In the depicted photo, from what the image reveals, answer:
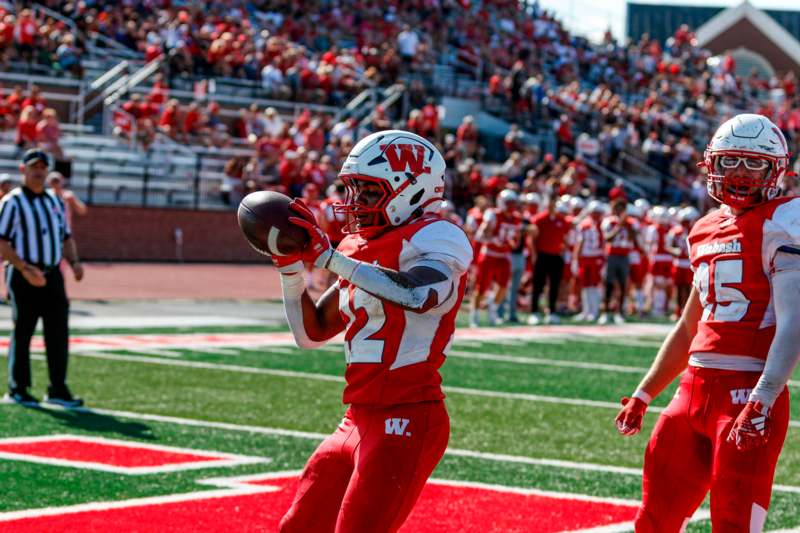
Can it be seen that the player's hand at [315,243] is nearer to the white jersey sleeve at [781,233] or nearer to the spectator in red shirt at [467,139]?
the white jersey sleeve at [781,233]

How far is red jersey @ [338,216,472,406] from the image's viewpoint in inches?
165

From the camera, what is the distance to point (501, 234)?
18.0 meters

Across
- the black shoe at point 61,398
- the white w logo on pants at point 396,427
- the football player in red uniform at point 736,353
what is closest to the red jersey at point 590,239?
the black shoe at point 61,398

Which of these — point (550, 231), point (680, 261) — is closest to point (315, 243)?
point (550, 231)

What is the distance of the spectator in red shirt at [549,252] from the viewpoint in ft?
60.6

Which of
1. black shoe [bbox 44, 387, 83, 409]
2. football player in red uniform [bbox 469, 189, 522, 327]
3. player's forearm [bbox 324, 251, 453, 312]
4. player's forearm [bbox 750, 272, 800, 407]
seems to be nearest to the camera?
player's forearm [bbox 324, 251, 453, 312]

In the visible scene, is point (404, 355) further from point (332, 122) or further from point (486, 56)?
point (486, 56)

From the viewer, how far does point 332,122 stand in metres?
26.4

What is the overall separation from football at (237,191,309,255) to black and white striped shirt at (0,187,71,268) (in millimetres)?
5542

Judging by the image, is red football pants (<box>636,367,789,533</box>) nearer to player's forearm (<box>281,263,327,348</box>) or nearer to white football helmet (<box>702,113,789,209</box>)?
white football helmet (<box>702,113,789,209</box>)

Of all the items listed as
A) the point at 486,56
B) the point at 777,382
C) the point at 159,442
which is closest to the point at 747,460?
the point at 777,382

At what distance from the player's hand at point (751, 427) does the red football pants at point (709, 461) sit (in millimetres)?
60

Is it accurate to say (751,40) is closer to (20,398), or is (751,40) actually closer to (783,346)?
(20,398)

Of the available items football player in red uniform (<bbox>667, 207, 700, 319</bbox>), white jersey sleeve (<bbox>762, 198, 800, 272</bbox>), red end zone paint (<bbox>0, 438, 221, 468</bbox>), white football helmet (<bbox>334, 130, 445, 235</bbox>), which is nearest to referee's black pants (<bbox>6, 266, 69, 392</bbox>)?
red end zone paint (<bbox>0, 438, 221, 468</bbox>)
